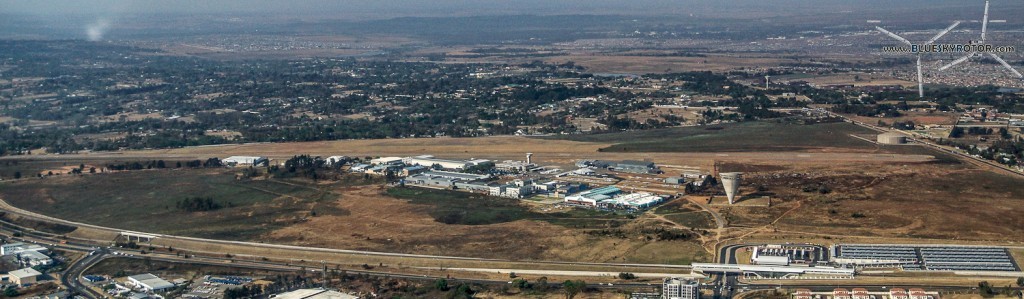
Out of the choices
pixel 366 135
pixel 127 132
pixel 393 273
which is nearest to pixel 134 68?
pixel 127 132

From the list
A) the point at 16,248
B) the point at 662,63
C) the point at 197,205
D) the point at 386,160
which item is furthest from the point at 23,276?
the point at 662,63

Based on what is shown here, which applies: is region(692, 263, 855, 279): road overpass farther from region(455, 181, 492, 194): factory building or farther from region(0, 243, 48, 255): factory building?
region(0, 243, 48, 255): factory building

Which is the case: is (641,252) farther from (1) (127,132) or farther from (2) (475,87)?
(2) (475,87)

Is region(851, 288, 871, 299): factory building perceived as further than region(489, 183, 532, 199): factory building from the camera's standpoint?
No

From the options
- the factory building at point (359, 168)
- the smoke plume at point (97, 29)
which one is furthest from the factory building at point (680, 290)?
the smoke plume at point (97, 29)

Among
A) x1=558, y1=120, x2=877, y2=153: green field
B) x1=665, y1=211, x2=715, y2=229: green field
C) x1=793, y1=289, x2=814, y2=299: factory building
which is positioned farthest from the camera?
x1=558, y1=120, x2=877, y2=153: green field

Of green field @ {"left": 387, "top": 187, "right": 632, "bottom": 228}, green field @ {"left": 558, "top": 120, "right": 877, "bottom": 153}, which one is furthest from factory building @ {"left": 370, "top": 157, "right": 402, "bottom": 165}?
green field @ {"left": 558, "top": 120, "right": 877, "bottom": 153}

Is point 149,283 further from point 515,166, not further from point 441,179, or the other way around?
point 515,166
